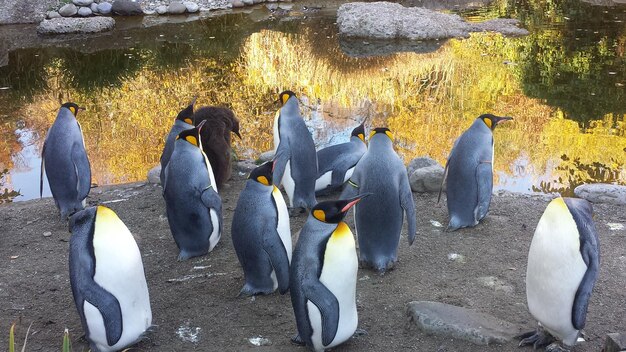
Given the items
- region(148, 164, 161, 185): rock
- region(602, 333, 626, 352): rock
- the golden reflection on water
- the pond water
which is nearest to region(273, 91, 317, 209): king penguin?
region(148, 164, 161, 185): rock

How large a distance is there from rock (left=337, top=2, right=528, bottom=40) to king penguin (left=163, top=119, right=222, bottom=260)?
8.17 metres

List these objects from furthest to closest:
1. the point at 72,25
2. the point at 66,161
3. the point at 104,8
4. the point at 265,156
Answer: the point at 104,8 → the point at 72,25 → the point at 265,156 → the point at 66,161

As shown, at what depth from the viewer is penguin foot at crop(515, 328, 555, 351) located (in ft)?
12.1

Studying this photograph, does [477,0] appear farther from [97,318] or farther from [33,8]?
[97,318]

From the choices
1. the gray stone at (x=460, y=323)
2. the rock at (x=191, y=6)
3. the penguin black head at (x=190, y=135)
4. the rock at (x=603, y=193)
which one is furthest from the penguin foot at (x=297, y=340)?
the rock at (x=191, y=6)

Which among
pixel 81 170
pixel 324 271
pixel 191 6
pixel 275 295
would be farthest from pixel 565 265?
pixel 191 6

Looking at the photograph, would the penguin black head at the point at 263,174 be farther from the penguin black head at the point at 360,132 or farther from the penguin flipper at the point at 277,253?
the penguin black head at the point at 360,132

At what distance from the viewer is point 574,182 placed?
6.68 metres

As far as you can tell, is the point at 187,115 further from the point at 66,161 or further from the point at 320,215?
the point at 320,215

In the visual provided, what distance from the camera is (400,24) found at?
12.5m

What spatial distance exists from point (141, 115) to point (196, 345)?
534 centimetres

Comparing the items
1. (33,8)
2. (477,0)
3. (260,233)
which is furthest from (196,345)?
(477,0)

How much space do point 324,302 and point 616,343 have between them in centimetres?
135

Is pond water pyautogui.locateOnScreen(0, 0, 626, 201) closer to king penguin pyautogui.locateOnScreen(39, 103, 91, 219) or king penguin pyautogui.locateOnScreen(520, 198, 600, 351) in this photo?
king penguin pyautogui.locateOnScreen(39, 103, 91, 219)
